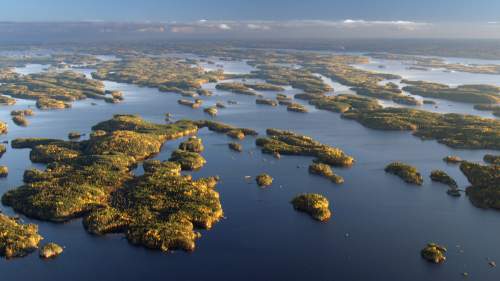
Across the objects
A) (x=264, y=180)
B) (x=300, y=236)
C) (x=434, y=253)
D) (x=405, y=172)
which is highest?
(x=405, y=172)

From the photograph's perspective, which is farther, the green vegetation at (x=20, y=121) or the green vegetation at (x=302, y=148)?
the green vegetation at (x=20, y=121)

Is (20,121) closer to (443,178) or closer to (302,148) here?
(302,148)

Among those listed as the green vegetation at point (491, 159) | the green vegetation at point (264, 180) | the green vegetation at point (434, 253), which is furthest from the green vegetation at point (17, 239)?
the green vegetation at point (491, 159)

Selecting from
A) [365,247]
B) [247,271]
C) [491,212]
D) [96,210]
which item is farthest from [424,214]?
[96,210]

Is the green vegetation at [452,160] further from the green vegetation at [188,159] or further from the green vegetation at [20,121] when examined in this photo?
the green vegetation at [20,121]

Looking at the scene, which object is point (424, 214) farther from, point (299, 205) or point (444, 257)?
point (299, 205)

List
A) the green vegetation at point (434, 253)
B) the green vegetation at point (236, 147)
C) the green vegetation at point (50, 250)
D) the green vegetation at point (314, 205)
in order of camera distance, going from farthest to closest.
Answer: the green vegetation at point (236, 147), the green vegetation at point (314, 205), the green vegetation at point (434, 253), the green vegetation at point (50, 250)

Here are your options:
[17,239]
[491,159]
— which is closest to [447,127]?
[491,159]
